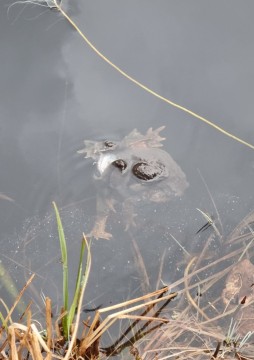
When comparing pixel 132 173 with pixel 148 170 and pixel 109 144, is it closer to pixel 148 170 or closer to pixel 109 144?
pixel 148 170

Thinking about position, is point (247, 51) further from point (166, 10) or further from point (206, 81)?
point (166, 10)

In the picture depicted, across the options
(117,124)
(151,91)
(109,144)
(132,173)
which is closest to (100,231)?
(132,173)

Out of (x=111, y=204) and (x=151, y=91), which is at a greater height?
(x=151, y=91)

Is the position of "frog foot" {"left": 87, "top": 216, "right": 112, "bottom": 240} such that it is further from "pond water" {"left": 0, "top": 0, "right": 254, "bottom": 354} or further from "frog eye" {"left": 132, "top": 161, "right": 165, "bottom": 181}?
"frog eye" {"left": 132, "top": 161, "right": 165, "bottom": 181}

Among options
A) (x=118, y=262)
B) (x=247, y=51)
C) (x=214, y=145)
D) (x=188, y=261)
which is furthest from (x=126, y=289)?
(x=247, y=51)

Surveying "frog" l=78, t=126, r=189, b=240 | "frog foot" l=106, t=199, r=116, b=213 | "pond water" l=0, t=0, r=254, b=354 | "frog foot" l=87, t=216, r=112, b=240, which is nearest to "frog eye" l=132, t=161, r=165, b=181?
"frog" l=78, t=126, r=189, b=240

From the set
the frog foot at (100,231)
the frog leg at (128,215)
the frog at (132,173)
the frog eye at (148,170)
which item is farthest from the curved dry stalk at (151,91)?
the frog foot at (100,231)

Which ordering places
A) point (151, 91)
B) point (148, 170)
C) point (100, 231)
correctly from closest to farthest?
point (100, 231) < point (148, 170) < point (151, 91)
